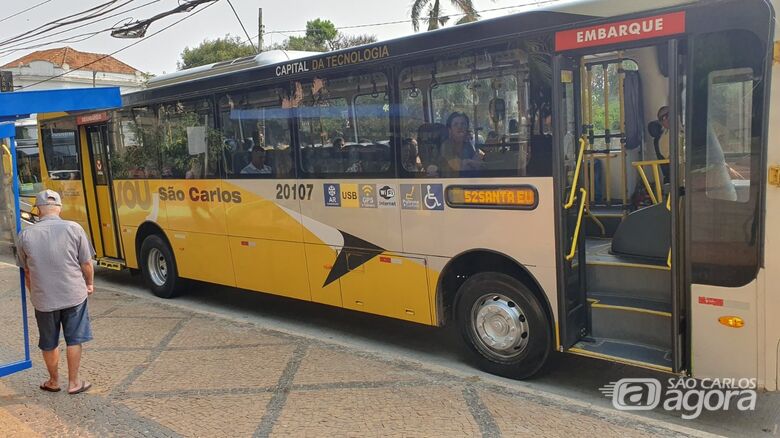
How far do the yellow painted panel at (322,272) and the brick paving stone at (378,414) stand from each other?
1.58m

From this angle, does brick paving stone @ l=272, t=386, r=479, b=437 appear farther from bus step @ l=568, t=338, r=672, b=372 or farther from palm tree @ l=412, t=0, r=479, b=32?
palm tree @ l=412, t=0, r=479, b=32

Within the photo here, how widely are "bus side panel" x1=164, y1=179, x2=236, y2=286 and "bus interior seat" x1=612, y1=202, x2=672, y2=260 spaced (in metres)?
4.44

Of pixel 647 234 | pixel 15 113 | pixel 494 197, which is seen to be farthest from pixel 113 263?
pixel 647 234

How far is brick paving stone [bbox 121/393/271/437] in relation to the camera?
422cm

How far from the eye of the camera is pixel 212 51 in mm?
36781

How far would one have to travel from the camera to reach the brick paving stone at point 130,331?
20.6ft

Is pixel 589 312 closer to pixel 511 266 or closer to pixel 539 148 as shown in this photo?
pixel 511 266

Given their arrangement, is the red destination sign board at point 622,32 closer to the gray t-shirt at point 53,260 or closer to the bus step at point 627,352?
the bus step at point 627,352

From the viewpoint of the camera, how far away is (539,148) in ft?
15.0

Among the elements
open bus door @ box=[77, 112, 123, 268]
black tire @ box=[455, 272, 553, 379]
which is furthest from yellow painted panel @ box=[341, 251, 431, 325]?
open bus door @ box=[77, 112, 123, 268]

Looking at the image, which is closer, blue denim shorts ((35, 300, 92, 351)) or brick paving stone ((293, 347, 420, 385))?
blue denim shorts ((35, 300, 92, 351))

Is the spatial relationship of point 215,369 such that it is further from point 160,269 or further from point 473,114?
point 160,269

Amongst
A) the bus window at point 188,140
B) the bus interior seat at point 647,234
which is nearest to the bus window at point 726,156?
the bus interior seat at point 647,234

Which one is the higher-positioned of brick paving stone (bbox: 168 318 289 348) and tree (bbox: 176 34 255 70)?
tree (bbox: 176 34 255 70)
